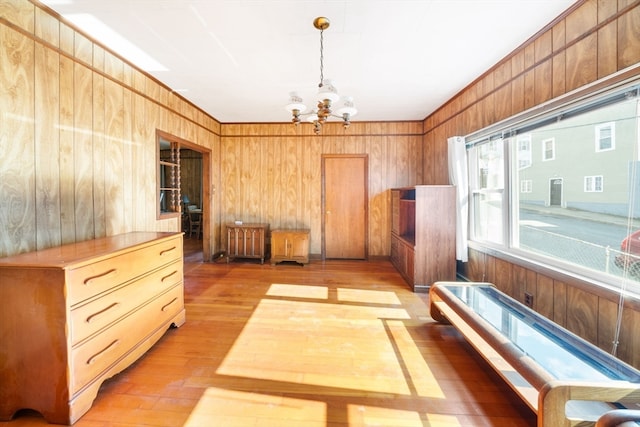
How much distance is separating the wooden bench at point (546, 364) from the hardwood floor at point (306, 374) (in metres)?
0.25

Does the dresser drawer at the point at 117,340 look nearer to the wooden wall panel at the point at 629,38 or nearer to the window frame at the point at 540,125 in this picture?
the window frame at the point at 540,125

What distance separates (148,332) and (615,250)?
142 inches

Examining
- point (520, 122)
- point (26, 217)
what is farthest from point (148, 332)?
point (520, 122)

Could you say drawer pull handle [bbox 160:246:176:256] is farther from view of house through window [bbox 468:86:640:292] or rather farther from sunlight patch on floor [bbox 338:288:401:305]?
view of house through window [bbox 468:86:640:292]

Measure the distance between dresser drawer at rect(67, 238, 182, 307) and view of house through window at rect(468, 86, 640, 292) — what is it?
3.44 metres

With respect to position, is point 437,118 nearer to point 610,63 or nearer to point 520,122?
point 520,122

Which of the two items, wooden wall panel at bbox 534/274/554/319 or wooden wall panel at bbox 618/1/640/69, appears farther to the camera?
wooden wall panel at bbox 534/274/554/319

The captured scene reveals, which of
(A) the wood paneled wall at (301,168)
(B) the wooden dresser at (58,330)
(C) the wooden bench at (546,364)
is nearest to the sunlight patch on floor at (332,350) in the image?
(C) the wooden bench at (546,364)

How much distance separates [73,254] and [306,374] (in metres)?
1.81

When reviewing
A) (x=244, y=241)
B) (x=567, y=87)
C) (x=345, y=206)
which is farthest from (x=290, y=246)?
(x=567, y=87)

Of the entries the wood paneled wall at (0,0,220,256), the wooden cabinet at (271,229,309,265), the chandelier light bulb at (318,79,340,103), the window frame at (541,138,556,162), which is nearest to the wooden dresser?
the wood paneled wall at (0,0,220,256)

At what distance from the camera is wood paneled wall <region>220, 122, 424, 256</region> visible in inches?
206

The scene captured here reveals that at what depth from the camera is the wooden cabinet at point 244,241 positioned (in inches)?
201

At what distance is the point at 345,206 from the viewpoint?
5.37 metres
